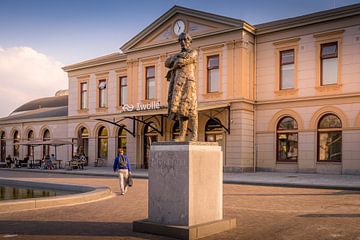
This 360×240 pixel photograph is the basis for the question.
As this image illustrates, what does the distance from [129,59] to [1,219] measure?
81.1ft

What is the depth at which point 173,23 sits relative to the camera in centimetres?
3116

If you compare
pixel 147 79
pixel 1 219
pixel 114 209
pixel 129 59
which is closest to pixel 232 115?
pixel 147 79

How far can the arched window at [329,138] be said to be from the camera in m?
25.8

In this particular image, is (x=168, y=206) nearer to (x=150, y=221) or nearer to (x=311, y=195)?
(x=150, y=221)

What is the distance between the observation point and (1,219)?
33.3 feet

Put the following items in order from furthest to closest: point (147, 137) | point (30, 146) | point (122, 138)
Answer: point (30, 146) → point (122, 138) → point (147, 137)

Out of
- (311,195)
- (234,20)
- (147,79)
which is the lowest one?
(311,195)

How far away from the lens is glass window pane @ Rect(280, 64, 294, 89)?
91.2ft

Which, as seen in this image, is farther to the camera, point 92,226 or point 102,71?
point 102,71

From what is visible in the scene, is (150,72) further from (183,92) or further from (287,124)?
(183,92)

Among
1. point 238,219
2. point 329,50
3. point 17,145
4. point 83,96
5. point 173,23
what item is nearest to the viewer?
point 238,219

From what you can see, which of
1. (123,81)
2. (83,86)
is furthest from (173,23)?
(83,86)

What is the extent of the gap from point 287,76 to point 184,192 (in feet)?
69.4

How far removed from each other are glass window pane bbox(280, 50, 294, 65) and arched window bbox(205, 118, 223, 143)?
554 centimetres
